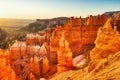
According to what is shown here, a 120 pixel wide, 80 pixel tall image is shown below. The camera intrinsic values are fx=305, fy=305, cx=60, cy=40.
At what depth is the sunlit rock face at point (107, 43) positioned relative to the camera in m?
34.0

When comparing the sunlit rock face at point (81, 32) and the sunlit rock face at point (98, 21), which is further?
the sunlit rock face at point (81, 32)

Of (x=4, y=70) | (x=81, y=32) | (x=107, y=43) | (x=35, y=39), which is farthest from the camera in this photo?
(x=35, y=39)

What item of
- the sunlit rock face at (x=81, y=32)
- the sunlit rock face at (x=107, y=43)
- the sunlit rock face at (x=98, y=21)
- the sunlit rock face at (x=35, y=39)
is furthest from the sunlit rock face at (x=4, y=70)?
the sunlit rock face at (x=35, y=39)

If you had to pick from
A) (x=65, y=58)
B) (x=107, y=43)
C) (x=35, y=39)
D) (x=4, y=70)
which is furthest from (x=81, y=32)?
(x=107, y=43)

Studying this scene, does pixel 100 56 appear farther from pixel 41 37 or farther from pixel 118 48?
pixel 41 37

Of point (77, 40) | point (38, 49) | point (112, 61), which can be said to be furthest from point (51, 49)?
point (112, 61)

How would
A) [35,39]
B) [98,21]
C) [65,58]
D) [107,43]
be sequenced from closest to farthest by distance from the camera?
[107,43]
[65,58]
[98,21]
[35,39]

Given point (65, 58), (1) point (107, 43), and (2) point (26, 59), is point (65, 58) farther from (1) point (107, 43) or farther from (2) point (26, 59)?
(2) point (26, 59)

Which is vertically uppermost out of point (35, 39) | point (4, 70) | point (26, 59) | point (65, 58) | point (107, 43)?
point (107, 43)

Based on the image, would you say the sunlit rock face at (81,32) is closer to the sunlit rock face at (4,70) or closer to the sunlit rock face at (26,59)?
the sunlit rock face at (26,59)

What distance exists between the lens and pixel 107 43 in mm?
35156

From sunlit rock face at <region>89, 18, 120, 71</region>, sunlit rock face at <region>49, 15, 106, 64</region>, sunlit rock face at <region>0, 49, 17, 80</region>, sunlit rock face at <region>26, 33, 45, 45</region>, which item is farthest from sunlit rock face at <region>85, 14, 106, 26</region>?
sunlit rock face at <region>26, 33, 45, 45</region>

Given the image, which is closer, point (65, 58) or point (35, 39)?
point (65, 58)

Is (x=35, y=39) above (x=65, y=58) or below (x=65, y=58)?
below
